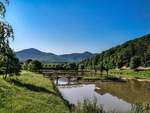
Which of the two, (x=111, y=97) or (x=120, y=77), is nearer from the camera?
(x=111, y=97)

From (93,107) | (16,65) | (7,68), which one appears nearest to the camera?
(93,107)

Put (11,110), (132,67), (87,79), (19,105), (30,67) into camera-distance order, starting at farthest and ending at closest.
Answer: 1. (132,67)
2. (30,67)
3. (87,79)
4. (19,105)
5. (11,110)

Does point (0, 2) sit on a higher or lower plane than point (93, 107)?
higher

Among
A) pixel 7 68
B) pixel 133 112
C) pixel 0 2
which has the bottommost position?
pixel 133 112

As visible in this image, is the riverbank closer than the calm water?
No

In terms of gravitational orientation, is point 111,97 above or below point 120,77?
below

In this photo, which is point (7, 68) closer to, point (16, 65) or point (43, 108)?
point (16, 65)

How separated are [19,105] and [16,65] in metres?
33.1

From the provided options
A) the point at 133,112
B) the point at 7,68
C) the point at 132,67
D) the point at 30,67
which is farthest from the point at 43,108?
the point at 132,67

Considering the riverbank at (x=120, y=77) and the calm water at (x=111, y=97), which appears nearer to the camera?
the calm water at (x=111, y=97)

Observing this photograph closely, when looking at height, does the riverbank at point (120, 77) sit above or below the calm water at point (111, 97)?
above

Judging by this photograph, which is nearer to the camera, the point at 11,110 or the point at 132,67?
the point at 11,110

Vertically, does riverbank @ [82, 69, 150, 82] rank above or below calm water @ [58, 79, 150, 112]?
above

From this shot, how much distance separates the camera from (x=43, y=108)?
2412 centimetres
